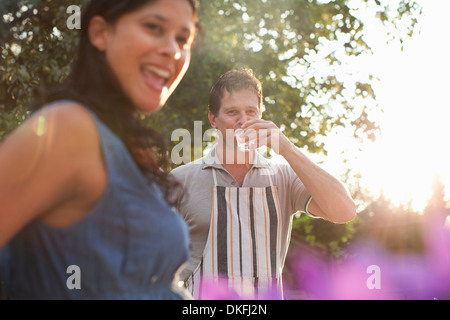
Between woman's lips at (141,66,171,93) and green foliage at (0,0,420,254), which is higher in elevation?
green foliage at (0,0,420,254)

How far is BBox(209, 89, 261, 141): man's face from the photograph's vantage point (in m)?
3.27

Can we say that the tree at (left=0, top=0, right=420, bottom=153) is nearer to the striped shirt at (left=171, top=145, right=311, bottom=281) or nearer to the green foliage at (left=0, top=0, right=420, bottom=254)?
the green foliage at (left=0, top=0, right=420, bottom=254)

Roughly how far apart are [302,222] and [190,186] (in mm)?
31017

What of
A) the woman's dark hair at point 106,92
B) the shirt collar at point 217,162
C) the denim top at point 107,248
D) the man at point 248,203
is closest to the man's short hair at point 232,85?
the man at point 248,203

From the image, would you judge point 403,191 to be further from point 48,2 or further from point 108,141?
point 108,141

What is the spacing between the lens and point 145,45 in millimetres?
1307

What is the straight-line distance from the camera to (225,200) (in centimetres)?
315

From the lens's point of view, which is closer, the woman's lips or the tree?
the woman's lips

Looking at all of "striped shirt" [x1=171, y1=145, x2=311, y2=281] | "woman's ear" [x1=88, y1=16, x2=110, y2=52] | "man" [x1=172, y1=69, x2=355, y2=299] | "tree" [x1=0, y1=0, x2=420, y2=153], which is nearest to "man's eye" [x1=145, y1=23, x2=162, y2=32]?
"woman's ear" [x1=88, y1=16, x2=110, y2=52]

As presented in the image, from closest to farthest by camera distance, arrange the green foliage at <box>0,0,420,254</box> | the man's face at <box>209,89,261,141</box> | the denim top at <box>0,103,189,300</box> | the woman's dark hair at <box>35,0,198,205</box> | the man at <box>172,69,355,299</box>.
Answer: the denim top at <box>0,103,189,300</box>, the woman's dark hair at <box>35,0,198,205</box>, the man at <box>172,69,355,299</box>, the man's face at <box>209,89,261,141</box>, the green foliage at <box>0,0,420,254</box>

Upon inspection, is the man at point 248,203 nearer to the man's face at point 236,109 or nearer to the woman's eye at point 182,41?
the man's face at point 236,109

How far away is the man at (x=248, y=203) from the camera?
2.95 metres
